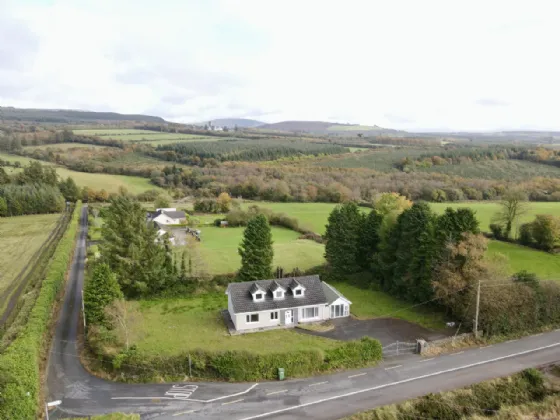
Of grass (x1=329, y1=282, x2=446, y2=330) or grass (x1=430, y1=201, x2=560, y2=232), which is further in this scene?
grass (x1=430, y1=201, x2=560, y2=232)

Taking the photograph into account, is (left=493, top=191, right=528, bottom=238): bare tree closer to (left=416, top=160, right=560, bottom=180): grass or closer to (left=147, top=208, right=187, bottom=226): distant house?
(left=147, top=208, right=187, bottom=226): distant house

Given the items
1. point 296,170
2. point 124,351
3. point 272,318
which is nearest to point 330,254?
point 272,318

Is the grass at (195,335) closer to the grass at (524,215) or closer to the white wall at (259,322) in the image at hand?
the white wall at (259,322)

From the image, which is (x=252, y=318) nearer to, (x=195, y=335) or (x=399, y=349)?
(x=195, y=335)

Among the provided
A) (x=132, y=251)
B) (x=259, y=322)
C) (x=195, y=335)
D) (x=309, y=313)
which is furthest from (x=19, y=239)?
(x=309, y=313)

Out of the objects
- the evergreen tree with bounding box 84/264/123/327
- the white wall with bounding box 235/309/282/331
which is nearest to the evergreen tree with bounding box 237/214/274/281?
the white wall with bounding box 235/309/282/331

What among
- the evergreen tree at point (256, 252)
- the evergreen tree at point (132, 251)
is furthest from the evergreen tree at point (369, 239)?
the evergreen tree at point (132, 251)

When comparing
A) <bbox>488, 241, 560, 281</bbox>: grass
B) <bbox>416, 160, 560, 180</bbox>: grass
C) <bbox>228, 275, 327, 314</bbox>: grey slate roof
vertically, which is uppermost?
<bbox>416, 160, 560, 180</bbox>: grass
